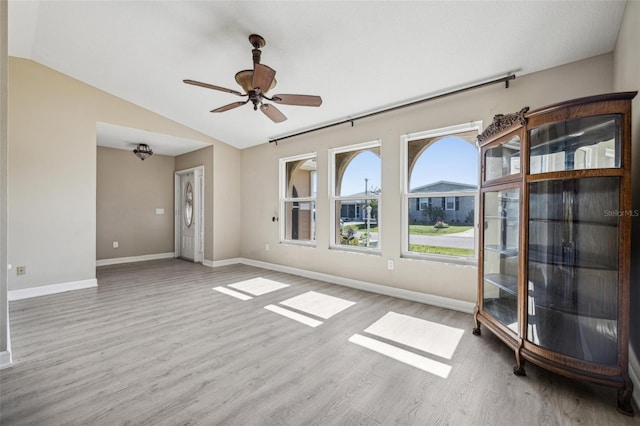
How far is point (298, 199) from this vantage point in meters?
5.34

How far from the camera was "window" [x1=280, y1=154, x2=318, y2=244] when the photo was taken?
522 cm

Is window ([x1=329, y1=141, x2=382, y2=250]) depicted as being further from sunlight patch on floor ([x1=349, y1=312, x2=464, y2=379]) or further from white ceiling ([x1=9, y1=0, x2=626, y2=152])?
sunlight patch on floor ([x1=349, y1=312, x2=464, y2=379])

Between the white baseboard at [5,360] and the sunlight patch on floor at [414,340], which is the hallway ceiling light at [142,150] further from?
the sunlight patch on floor at [414,340]

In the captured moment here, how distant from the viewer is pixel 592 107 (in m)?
1.79

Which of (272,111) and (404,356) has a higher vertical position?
(272,111)

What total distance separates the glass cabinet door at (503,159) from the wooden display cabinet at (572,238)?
0.05 feet

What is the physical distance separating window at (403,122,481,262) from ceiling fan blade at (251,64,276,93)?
2.05 m

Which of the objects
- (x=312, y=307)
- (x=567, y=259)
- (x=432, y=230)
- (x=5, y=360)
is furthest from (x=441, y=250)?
(x=5, y=360)

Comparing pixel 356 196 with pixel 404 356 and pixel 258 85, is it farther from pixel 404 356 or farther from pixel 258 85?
pixel 404 356

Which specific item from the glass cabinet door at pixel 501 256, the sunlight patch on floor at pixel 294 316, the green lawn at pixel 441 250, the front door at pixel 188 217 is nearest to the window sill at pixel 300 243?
the sunlight patch on floor at pixel 294 316

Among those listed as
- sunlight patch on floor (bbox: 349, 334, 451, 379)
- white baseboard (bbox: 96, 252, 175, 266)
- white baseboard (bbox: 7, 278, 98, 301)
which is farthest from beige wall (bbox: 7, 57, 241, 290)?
sunlight patch on floor (bbox: 349, 334, 451, 379)

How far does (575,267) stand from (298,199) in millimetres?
4059

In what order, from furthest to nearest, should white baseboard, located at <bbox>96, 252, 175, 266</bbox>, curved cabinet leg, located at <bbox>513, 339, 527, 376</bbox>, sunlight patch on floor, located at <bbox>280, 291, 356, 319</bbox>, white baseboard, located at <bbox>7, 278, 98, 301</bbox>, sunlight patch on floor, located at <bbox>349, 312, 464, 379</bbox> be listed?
white baseboard, located at <bbox>96, 252, 175, 266</bbox> → white baseboard, located at <bbox>7, 278, 98, 301</bbox> → sunlight patch on floor, located at <bbox>280, 291, 356, 319</bbox> → sunlight patch on floor, located at <bbox>349, 312, 464, 379</bbox> → curved cabinet leg, located at <bbox>513, 339, 527, 376</bbox>

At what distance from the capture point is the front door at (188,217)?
22.0ft
